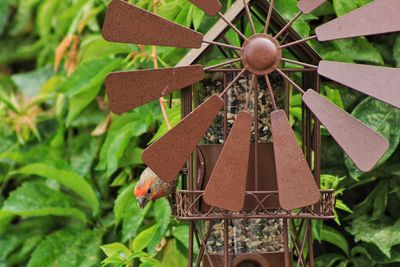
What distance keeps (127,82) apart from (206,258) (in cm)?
46

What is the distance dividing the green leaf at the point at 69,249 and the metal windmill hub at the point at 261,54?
3.57ft

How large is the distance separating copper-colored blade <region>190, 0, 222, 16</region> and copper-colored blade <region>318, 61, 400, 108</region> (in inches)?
10.2

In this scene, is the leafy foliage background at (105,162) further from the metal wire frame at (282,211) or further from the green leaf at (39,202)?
the metal wire frame at (282,211)

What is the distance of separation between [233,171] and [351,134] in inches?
9.8

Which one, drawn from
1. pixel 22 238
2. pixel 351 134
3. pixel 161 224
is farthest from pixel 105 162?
pixel 351 134

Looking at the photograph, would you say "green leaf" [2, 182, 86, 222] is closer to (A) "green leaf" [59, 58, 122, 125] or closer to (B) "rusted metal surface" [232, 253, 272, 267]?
(A) "green leaf" [59, 58, 122, 125]

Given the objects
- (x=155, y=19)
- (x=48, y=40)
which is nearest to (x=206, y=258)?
(x=155, y=19)

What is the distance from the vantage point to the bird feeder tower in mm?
1947

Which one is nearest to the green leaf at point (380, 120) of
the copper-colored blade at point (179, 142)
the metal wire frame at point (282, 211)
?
the metal wire frame at point (282, 211)

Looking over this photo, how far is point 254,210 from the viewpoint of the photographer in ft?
6.59

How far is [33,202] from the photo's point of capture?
10.00ft

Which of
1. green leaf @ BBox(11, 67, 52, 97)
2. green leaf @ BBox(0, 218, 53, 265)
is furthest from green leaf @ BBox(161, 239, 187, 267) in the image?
green leaf @ BBox(11, 67, 52, 97)

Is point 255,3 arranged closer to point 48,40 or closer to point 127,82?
point 127,82

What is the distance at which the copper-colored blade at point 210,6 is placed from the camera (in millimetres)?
2018
